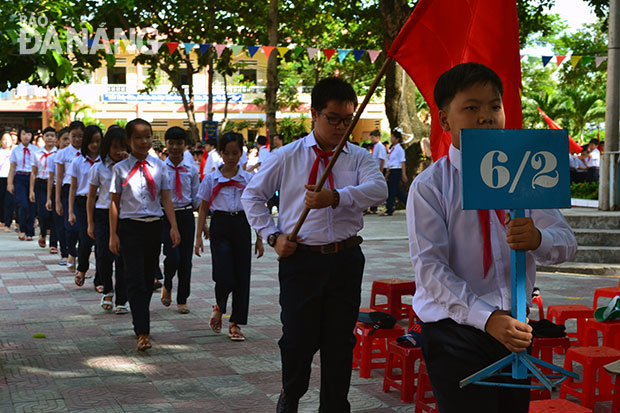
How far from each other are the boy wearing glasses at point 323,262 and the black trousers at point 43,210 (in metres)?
9.98

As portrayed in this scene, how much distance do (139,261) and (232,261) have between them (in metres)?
0.87

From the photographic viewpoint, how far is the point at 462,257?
279cm

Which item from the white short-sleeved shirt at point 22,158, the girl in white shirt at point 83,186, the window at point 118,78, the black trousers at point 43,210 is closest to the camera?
the girl in white shirt at point 83,186

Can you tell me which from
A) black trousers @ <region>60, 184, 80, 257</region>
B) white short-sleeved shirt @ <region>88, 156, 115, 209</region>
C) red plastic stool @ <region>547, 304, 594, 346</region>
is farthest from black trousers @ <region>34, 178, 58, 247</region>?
red plastic stool @ <region>547, 304, 594, 346</region>

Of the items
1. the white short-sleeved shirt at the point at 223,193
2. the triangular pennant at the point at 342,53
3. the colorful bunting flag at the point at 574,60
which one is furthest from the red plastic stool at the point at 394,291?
the colorful bunting flag at the point at 574,60

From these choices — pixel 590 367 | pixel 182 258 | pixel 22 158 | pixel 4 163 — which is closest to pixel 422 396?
pixel 590 367

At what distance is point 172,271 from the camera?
8453 mm

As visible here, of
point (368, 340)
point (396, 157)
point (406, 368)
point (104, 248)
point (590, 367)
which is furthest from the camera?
point (396, 157)

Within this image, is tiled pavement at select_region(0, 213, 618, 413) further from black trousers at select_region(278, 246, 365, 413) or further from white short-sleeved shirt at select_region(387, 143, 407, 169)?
white short-sleeved shirt at select_region(387, 143, 407, 169)

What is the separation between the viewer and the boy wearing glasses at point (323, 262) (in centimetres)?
432

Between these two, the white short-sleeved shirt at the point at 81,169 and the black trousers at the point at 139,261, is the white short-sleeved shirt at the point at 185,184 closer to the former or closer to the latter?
the black trousers at the point at 139,261

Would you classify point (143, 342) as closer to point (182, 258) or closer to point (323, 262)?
point (182, 258)

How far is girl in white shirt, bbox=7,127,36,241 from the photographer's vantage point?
51.9ft

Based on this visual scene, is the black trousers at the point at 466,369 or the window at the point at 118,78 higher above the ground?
the window at the point at 118,78
